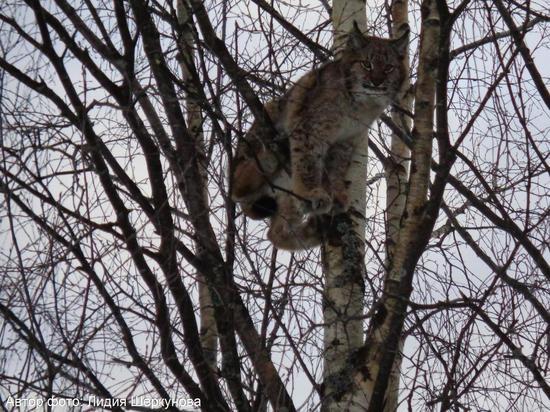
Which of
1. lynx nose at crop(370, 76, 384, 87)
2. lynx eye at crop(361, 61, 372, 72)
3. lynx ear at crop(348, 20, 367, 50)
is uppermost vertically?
lynx eye at crop(361, 61, 372, 72)

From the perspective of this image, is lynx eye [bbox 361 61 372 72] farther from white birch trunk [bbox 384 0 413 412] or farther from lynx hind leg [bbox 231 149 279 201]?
lynx hind leg [bbox 231 149 279 201]

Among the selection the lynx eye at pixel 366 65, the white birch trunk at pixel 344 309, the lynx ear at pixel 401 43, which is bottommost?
the white birch trunk at pixel 344 309

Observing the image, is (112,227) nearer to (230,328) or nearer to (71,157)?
(71,157)

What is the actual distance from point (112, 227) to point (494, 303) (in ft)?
5.96

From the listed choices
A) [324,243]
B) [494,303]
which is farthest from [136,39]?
[494,303]

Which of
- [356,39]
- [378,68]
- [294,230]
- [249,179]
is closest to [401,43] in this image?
[378,68]

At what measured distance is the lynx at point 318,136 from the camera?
4.90 metres

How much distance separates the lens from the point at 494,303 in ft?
13.6

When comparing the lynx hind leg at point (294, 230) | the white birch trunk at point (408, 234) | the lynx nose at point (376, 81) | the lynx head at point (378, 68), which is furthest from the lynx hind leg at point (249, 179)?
the white birch trunk at point (408, 234)

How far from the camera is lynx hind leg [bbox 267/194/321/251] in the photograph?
4.75 meters

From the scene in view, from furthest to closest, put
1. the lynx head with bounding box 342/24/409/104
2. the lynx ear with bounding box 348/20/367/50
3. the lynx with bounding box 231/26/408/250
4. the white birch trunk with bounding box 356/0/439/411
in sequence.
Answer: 1. the lynx head with bounding box 342/24/409/104
2. the lynx ear with bounding box 348/20/367/50
3. the lynx with bounding box 231/26/408/250
4. the white birch trunk with bounding box 356/0/439/411

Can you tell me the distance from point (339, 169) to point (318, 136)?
0.24 metres

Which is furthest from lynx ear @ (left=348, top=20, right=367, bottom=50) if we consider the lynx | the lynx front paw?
the lynx front paw

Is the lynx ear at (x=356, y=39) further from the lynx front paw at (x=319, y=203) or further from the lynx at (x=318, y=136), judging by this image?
the lynx front paw at (x=319, y=203)
